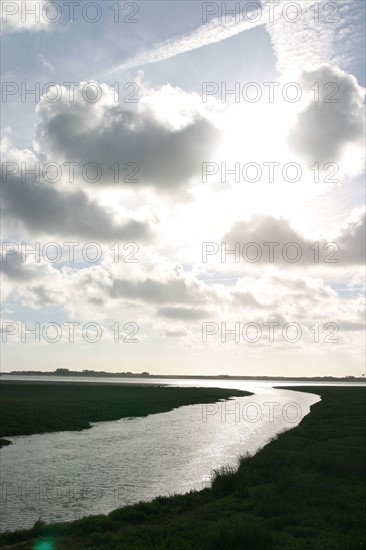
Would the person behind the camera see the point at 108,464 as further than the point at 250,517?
Yes

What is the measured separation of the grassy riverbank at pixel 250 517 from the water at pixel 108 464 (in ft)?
9.45

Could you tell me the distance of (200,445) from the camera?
4312 cm

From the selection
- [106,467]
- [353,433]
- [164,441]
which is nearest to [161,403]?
[164,441]

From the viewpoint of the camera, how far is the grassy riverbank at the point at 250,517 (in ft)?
54.3

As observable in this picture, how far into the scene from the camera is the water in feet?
78.2

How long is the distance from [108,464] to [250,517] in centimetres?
1705

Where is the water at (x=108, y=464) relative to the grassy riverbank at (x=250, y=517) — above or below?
below

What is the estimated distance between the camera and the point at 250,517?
18.8 metres

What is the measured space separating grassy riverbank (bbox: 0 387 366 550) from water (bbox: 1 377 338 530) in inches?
113

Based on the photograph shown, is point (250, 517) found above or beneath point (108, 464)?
above

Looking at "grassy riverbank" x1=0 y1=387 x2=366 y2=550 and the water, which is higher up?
"grassy riverbank" x1=0 y1=387 x2=366 y2=550

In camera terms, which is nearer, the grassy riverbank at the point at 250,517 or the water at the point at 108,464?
the grassy riverbank at the point at 250,517

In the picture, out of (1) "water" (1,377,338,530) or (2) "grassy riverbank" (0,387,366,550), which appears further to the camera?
(1) "water" (1,377,338,530)

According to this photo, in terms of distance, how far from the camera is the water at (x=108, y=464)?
2383 cm
